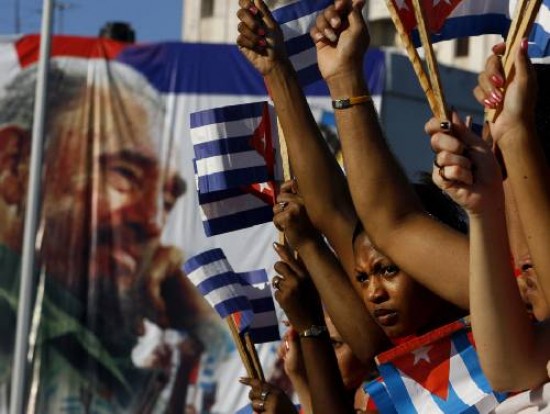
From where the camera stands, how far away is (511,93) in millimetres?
2637

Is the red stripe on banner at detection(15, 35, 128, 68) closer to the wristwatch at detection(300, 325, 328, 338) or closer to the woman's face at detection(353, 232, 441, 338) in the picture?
the wristwatch at detection(300, 325, 328, 338)

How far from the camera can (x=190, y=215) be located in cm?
1270

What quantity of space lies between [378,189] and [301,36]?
51.9 inches

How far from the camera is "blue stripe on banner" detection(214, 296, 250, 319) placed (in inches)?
177

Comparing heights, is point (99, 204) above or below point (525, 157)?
above

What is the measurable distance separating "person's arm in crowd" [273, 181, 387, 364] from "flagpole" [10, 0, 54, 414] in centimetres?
741

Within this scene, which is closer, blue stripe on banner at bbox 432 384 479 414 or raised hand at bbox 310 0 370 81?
blue stripe on banner at bbox 432 384 479 414

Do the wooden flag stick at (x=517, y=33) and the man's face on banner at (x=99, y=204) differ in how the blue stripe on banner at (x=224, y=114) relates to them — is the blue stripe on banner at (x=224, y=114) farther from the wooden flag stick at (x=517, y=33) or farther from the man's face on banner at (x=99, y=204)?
the man's face on banner at (x=99, y=204)

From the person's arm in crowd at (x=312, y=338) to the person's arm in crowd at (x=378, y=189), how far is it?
0.65m

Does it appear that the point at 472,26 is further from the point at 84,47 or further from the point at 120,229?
the point at 84,47

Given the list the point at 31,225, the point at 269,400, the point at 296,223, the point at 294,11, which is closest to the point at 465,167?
the point at 296,223

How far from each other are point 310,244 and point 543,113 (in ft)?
2.67

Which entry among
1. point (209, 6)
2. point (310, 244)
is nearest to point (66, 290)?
point (310, 244)

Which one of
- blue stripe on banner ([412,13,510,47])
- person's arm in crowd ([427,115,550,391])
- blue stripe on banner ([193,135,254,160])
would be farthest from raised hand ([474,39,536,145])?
blue stripe on banner ([193,135,254,160])
